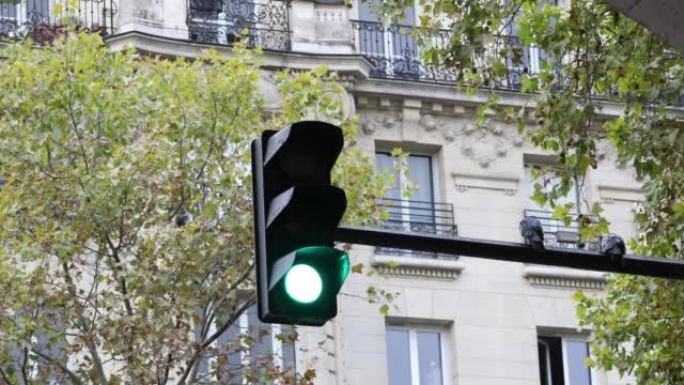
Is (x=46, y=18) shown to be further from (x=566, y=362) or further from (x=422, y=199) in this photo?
(x=566, y=362)

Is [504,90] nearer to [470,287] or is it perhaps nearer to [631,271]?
[470,287]

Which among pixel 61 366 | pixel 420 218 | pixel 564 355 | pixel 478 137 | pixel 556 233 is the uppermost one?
pixel 478 137

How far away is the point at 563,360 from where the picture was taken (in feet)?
102

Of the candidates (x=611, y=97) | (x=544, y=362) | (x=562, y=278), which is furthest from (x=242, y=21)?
(x=611, y=97)

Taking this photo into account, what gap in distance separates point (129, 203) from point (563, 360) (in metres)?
9.64

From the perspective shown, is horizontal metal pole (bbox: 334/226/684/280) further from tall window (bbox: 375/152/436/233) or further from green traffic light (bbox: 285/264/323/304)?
tall window (bbox: 375/152/436/233)

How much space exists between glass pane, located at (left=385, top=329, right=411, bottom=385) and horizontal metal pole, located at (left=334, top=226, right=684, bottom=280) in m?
20.6

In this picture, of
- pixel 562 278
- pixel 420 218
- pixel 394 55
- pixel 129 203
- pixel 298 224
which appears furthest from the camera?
pixel 394 55

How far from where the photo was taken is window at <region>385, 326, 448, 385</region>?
3002 cm

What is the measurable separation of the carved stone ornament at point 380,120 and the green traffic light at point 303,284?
2240 cm

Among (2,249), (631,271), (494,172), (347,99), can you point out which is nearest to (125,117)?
(2,249)

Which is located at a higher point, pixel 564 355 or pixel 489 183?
pixel 489 183

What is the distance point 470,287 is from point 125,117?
7956 mm

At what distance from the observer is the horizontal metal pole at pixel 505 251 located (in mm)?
8992
